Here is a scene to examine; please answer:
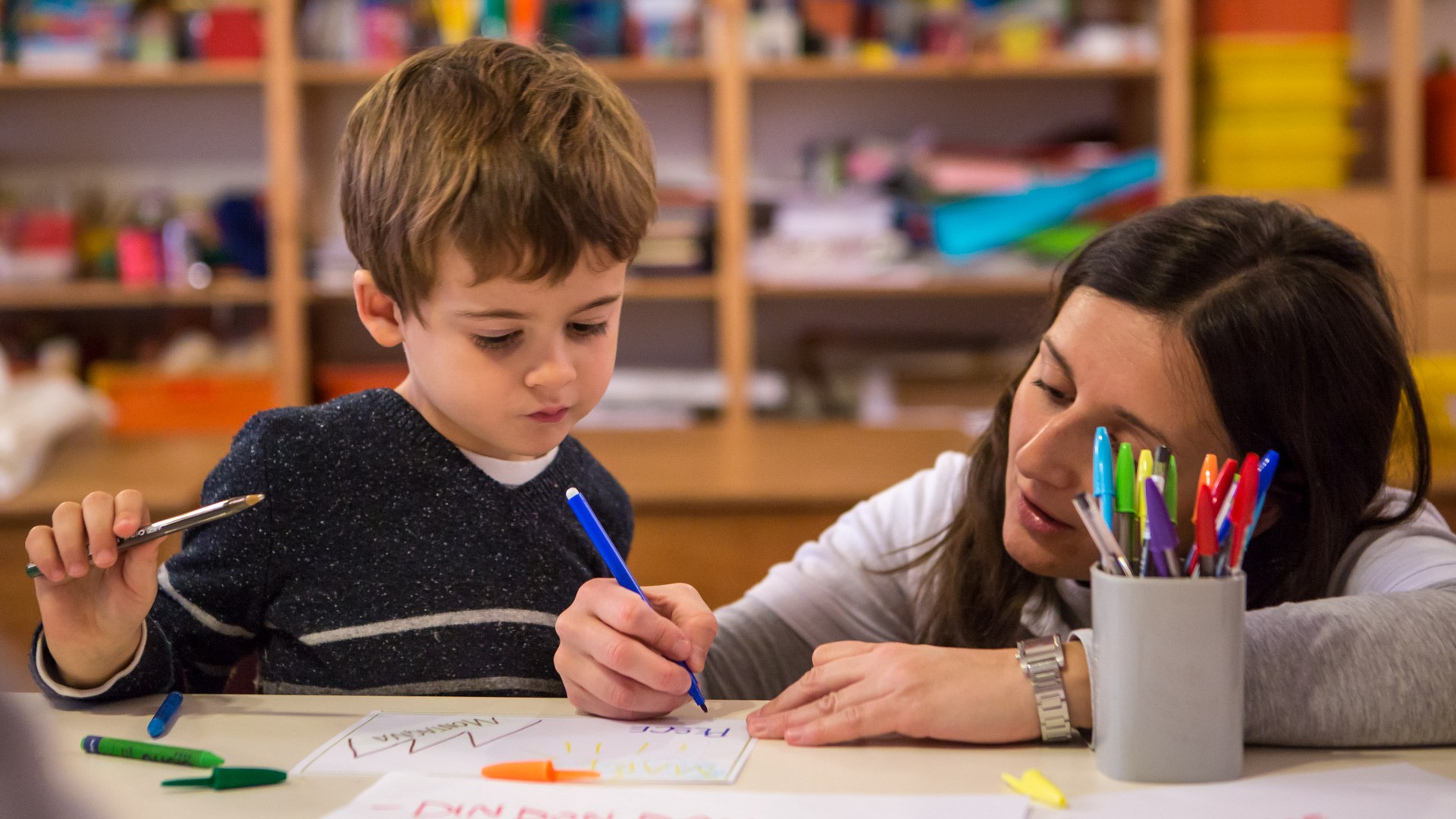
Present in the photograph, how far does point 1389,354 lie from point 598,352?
1.88 feet

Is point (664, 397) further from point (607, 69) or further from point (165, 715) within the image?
point (165, 715)

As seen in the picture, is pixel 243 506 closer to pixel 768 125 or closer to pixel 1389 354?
pixel 1389 354

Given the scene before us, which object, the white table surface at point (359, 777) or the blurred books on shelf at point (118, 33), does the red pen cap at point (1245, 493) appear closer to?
the white table surface at point (359, 777)

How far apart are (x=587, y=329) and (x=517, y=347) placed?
0.18 feet

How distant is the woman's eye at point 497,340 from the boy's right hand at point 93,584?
23cm

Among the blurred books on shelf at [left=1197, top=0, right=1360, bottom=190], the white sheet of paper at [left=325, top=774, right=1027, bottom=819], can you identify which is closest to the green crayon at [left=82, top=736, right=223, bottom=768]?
the white sheet of paper at [left=325, top=774, right=1027, bottom=819]

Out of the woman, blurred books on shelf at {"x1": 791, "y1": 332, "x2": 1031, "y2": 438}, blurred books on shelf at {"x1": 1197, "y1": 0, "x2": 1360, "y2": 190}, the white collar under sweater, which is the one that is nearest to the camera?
the woman

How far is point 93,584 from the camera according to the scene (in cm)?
86

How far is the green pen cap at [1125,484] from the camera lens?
730 millimetres

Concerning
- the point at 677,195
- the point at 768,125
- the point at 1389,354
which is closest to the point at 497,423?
the point at 1389,354

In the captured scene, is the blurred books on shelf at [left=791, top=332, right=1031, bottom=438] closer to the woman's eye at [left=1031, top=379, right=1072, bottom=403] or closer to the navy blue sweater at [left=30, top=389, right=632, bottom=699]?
the woman's eye at [left=1031, top=379, right=1072, bottom=403]

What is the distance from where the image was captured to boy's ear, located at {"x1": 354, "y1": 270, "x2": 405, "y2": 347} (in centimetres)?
95

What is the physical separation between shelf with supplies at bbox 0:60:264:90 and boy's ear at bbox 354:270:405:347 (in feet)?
6.84

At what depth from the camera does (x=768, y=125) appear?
3145 millimetres
